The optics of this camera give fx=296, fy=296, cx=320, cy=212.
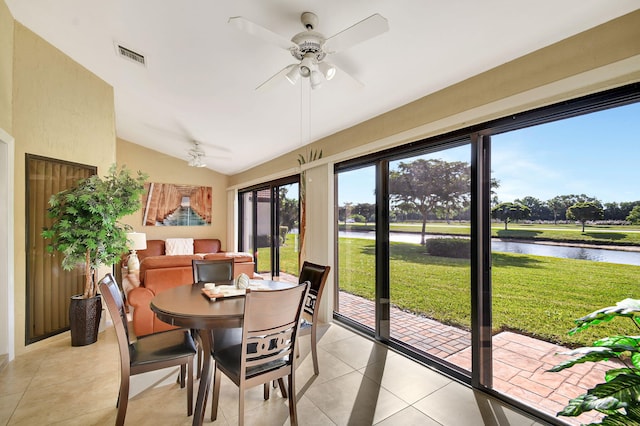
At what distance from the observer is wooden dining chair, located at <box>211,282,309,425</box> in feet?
5.70

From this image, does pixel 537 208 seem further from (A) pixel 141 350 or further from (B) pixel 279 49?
(A) pixel 141 350

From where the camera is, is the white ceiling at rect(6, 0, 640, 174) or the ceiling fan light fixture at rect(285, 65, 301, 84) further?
the ceiling fan light fixture at rect(285, 65, 301, 84)

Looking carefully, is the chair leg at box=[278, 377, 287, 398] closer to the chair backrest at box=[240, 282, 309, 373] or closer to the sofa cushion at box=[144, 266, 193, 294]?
the chair backrest at box=[240, 282, 309, 373]

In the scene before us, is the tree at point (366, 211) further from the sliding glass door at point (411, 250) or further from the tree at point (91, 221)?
the tree at point (91, 221)

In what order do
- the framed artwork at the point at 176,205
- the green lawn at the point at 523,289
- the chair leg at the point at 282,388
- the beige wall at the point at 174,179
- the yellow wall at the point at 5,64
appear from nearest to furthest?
the green lawn at the point at 523,289, the chair leg at the point at 282,388, the yellow wall at the point at 5,64, the beige wall at the point at 174,179, the framed artwork at the point at 176,205

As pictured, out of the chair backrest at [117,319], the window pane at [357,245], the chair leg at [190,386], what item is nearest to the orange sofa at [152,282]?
the chair leg at [190,386]

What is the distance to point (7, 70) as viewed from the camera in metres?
3.05

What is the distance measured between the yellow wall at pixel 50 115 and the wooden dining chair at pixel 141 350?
2.12m

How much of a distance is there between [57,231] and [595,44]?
16.4 ft

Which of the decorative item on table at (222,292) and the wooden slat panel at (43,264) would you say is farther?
the wooden slat panel at (43,264)

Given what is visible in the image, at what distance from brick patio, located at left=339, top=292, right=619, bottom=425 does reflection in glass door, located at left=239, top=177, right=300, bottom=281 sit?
2.79m

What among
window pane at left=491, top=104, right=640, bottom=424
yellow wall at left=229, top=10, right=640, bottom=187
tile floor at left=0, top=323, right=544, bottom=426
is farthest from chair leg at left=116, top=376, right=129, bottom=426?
yellow wall at left=229, top=10, right=640, bottom=187

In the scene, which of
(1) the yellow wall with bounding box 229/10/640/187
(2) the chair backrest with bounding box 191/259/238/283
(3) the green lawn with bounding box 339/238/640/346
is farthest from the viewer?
(2) the chair backrest with bounding box 191/259/238/283

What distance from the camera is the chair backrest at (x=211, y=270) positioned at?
10.1 ft
